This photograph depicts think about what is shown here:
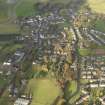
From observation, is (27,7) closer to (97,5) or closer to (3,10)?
(3,10)

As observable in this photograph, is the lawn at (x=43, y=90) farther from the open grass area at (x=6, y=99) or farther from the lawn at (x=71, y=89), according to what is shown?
the open grass area at (x=6, y=99)

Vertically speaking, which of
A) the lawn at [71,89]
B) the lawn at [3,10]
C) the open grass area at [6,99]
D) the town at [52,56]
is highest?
the lawn at [3,10]

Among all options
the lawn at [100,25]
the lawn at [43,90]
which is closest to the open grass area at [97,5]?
the lawn at [100,25]

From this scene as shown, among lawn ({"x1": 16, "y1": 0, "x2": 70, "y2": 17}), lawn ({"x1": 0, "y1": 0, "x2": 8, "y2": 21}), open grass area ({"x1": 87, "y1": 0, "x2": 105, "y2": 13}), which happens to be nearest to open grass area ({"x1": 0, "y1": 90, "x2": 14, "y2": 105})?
lawn ({"x1": 0, "y1": 0, "x2": 8, "y2": 21})

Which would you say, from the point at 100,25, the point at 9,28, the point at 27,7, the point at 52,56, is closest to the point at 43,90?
the point at 52,56

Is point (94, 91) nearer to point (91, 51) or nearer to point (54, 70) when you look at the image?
point (54, 70)

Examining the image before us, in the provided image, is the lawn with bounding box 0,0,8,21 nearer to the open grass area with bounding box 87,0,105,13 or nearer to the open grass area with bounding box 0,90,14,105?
the open grass area with bounding box 87,0,105,13

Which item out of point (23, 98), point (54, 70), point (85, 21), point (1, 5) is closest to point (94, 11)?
point (85, 21)
